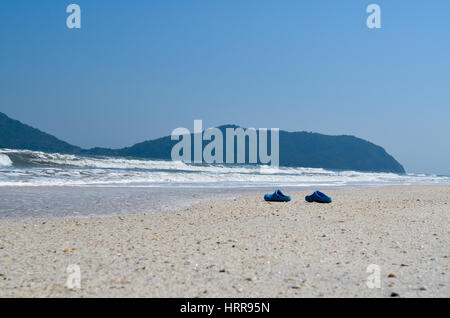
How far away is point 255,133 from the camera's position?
68750mm

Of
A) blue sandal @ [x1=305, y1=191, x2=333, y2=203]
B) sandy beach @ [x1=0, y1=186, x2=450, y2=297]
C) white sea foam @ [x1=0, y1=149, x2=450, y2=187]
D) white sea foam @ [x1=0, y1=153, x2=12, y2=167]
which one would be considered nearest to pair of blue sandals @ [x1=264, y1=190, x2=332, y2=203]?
blue sandal @ [x1=305, y1=191, x2=333, y2=203]

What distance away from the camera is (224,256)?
182 inches

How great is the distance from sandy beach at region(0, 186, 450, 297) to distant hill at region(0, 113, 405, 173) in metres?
56.8

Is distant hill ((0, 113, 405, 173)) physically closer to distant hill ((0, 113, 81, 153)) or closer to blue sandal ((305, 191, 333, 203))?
distant hill ((0, 113, 81, 153))

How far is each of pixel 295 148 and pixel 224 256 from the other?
10257cm

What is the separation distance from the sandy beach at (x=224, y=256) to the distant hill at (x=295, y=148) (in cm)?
5685

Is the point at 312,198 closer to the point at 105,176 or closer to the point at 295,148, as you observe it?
the point at 105,176

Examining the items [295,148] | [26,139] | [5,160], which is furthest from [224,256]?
[295,148]

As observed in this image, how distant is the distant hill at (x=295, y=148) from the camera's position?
68.3 metres

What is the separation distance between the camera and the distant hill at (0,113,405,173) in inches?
2689

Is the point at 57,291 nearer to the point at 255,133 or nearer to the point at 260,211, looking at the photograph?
the point at 260,211

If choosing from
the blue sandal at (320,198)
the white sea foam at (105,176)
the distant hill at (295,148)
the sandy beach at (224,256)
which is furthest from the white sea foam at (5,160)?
the distant hill at (295,148)

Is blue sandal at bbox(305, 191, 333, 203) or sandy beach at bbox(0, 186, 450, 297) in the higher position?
sandy beach at bbox(0, 186, 450, 297)

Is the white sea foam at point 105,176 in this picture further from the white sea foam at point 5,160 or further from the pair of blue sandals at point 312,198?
the pair of blue sandals at point 312,198
